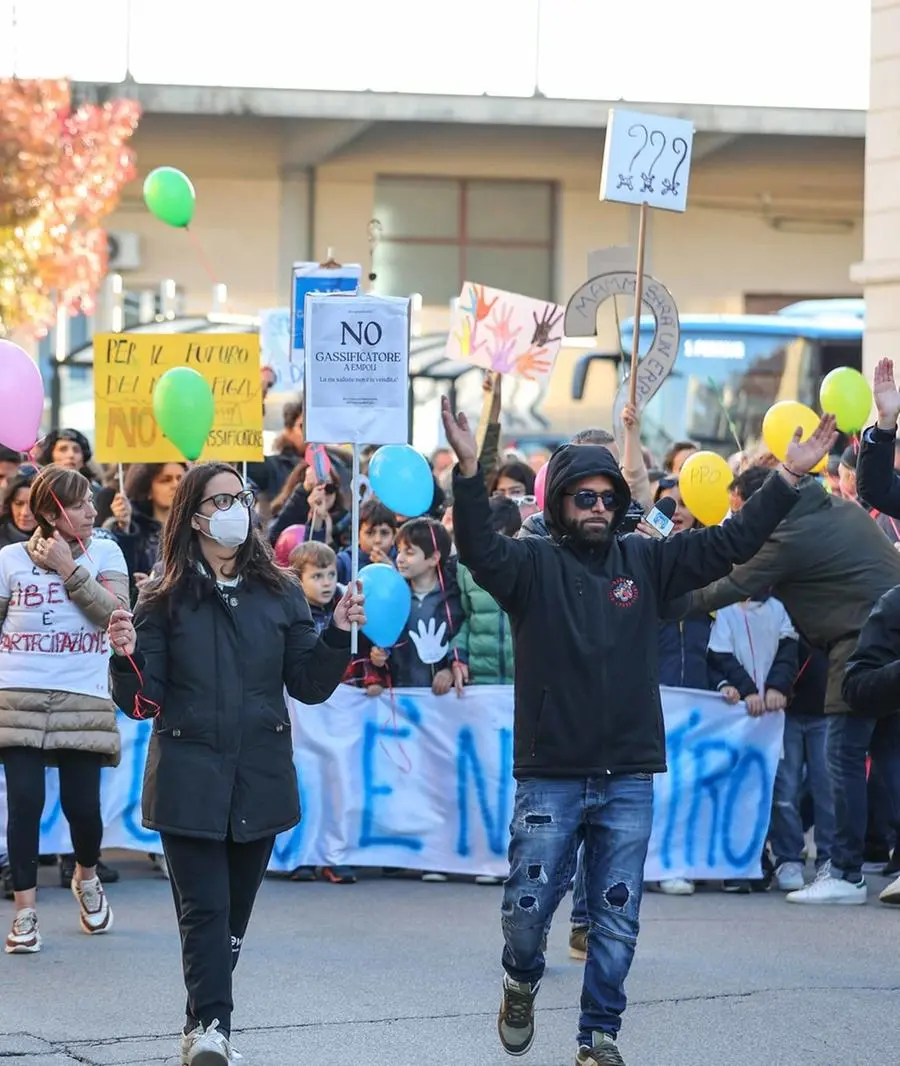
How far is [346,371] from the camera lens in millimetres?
7250

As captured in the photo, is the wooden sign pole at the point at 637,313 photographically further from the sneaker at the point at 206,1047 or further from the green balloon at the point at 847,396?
the sneaker at the point at 206,1047

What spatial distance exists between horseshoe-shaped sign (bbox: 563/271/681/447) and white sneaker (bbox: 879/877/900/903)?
2.27m

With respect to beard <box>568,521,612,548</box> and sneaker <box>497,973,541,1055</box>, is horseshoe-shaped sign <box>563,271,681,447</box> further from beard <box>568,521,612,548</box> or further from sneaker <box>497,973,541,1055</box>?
sneaker <box>497,973,541,1055</box>

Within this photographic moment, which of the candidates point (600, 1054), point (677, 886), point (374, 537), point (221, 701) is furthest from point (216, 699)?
point (374, 537)

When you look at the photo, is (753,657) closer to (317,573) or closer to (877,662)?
(317,573)

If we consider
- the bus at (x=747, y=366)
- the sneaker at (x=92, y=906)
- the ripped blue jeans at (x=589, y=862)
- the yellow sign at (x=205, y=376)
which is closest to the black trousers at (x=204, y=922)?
the ripped blue jeans at (x=589, y=862)

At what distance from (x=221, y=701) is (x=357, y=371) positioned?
5.67 ft

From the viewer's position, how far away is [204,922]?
580 cm

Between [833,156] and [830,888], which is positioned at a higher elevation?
[833,156]

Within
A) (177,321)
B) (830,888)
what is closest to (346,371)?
(830,888)

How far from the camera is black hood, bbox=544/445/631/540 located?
598 centimetres

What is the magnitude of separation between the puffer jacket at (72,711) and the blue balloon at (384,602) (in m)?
1.10

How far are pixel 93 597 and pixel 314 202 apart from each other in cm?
2210

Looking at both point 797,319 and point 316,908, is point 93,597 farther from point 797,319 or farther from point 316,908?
point 797,319
